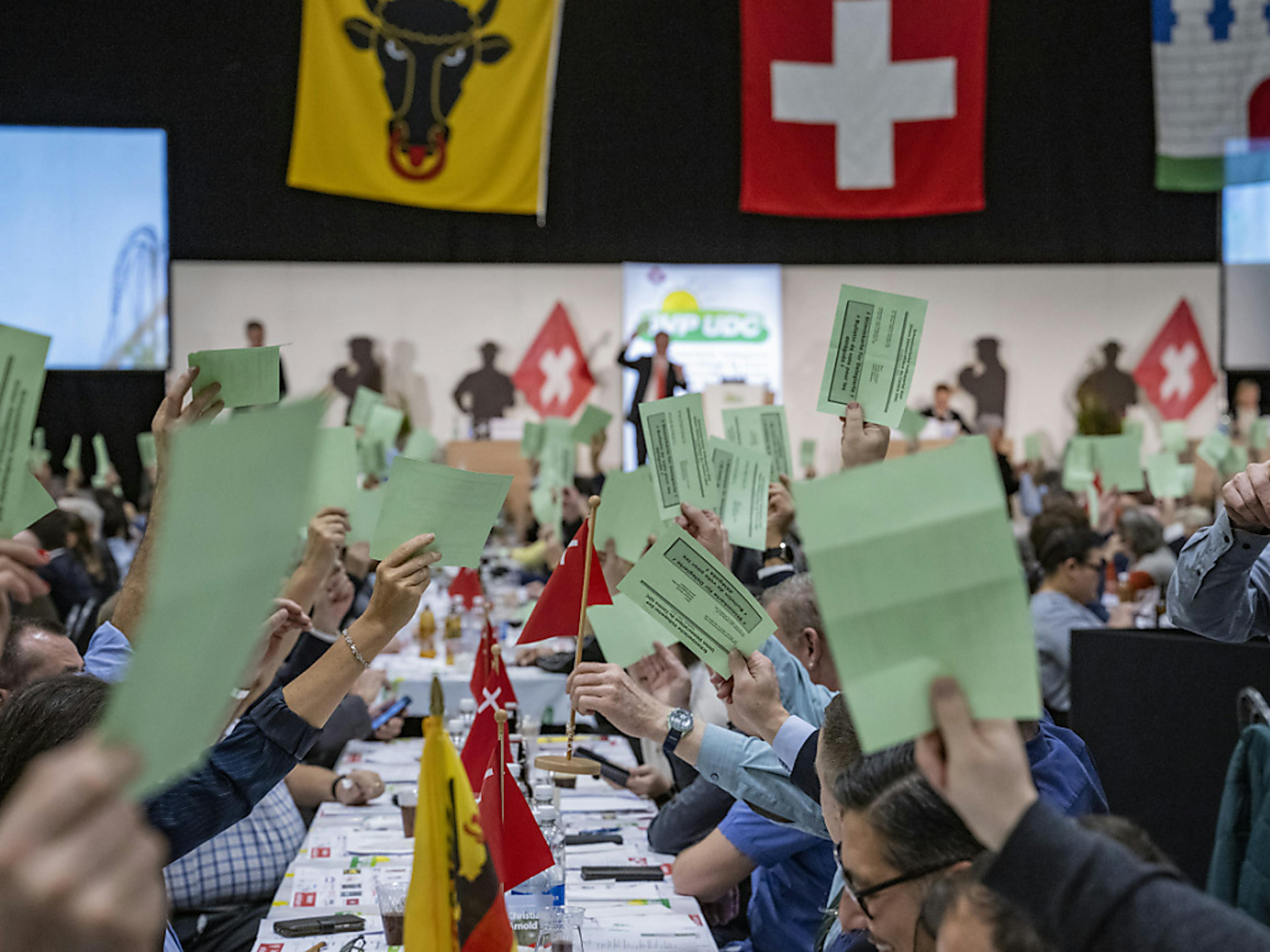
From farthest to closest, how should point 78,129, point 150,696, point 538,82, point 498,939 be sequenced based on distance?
1. point 78,129
2. point 538,82
3. point 498,939
4. point 150,696

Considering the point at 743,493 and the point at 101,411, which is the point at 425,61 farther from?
the point at 743,493

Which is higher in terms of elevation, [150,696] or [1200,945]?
[150,696]

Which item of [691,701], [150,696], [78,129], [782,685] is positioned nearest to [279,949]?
[782,685]

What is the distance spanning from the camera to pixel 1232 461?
7.28 metres

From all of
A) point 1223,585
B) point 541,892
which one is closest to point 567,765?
point 541,892

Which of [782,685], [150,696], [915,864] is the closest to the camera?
[150,696]

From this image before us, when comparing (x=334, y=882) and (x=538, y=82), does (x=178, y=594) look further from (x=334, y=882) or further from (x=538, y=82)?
(x=538, y=82)

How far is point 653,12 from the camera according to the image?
1081 centimetres

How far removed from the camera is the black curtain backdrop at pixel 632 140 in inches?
416

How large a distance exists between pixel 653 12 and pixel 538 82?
1822 millimetres

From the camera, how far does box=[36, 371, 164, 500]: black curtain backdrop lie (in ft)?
34.7

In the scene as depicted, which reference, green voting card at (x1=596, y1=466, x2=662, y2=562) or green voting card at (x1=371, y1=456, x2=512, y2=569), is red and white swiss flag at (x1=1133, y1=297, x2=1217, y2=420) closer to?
green voting card at (x1=596, y1=466, x2=662, y2=562)

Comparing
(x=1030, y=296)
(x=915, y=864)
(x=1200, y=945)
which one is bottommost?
(x=915, y=864)

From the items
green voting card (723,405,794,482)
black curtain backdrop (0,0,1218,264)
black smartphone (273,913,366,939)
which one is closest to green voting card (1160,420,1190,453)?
black curtain backdrop (0,0,1218,264)
